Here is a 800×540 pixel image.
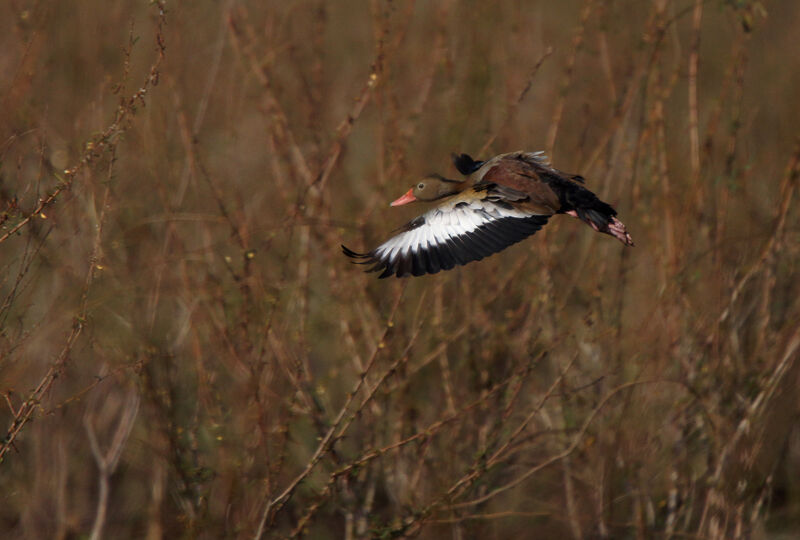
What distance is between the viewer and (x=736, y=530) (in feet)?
14.5

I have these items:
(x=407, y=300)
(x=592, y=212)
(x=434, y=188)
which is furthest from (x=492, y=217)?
(x=407, y=300)

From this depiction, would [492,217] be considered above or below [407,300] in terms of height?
below

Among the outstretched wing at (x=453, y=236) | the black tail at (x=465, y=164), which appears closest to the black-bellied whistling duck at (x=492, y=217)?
the outstretched wing at (x=453, y=236)

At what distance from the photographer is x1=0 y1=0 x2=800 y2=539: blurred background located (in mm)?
4223

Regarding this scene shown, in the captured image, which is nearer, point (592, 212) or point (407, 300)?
point (592, 212)

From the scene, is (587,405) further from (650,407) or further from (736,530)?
(736,530)

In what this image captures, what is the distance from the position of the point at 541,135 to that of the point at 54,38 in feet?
8.82

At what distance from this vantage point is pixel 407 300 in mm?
5117

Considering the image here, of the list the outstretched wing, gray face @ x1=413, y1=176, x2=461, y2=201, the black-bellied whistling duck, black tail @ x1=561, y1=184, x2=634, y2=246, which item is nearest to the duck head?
gray face @ x1=413, y1=176, x2=461, y2=201

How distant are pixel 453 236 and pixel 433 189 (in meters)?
0.55

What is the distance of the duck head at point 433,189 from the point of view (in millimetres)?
3903

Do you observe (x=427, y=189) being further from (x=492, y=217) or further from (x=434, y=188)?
(x=492, y=217)

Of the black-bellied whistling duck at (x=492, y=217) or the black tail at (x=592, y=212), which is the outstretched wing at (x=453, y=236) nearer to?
the black-bellied whistling duck at (x=492, y=217)

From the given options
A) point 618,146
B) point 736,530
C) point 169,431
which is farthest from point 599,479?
point 169,431
